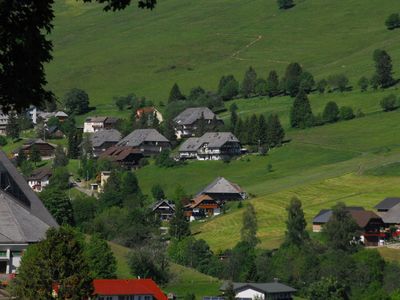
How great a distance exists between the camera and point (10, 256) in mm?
76438

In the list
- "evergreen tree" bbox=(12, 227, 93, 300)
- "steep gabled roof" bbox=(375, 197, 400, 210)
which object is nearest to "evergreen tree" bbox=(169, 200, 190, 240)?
A: "steep gabled roof" bbox=(375, 197, 400, 210)

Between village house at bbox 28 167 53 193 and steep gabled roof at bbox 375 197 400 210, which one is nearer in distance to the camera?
steep gabled roof at bbox 375 197 400 210

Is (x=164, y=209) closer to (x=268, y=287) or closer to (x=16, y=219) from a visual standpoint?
(x=268, y=287)

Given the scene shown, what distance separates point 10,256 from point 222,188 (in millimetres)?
95045

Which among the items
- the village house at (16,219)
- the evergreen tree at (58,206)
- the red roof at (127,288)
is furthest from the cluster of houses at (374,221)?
the village house at (16,219)

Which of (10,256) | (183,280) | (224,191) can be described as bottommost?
(183,280)

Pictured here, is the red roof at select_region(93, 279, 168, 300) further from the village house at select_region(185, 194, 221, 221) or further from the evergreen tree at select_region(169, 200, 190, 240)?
the village house at select_region(185, 194, 221, 221)

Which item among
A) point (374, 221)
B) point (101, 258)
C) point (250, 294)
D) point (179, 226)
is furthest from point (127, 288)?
point (374, 221)

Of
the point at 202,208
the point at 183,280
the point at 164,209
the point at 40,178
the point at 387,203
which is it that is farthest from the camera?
the point at 40,178

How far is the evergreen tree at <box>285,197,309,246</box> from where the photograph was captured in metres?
132

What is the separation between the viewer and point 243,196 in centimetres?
16750

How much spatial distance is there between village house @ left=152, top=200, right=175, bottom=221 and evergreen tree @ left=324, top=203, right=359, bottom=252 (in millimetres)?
31035

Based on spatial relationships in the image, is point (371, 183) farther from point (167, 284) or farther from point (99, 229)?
point (167, 284)

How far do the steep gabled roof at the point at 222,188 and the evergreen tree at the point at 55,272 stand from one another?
11581 centimetres
